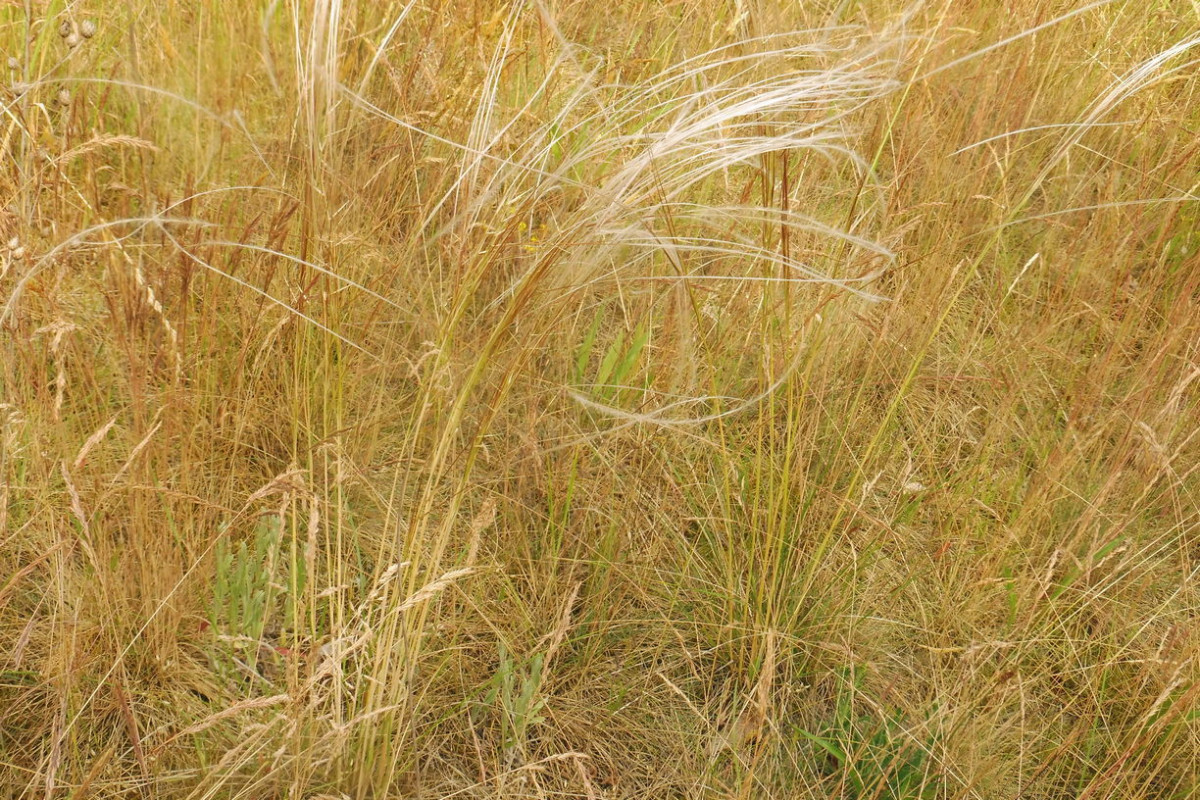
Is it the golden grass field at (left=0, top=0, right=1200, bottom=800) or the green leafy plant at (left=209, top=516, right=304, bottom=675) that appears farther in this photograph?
the green leafy plant at (left=209, top=516, right=304, bottom=675)

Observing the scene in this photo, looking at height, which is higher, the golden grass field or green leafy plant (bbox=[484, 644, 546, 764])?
the golden grass field

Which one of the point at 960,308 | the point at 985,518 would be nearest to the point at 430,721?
the point at 985,518

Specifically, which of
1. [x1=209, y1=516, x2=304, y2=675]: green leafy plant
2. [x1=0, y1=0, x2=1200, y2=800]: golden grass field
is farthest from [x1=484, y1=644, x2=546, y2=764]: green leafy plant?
[x1=209, y1=516, x2=304, y2=675]: green leafy plant

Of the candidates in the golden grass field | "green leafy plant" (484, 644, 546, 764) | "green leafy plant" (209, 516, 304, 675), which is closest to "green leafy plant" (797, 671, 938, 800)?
the golden grass field

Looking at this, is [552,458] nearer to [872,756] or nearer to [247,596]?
[247,596]

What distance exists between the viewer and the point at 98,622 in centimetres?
129

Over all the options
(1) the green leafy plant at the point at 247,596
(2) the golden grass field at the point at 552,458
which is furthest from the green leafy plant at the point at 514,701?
(1) the green leafy plant at the point at 247,596

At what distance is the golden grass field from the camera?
3.92 ft

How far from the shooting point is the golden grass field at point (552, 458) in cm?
119

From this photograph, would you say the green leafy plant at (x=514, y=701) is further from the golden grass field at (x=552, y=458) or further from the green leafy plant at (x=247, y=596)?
the green leafy plant at (x=247, y=596)

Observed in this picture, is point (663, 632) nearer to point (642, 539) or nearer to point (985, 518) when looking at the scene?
point (642, 539)

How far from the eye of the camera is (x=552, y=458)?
5.24ft

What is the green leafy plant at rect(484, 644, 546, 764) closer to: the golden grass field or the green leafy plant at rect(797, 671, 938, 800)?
the golden grass field

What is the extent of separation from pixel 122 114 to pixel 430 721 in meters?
1.45
